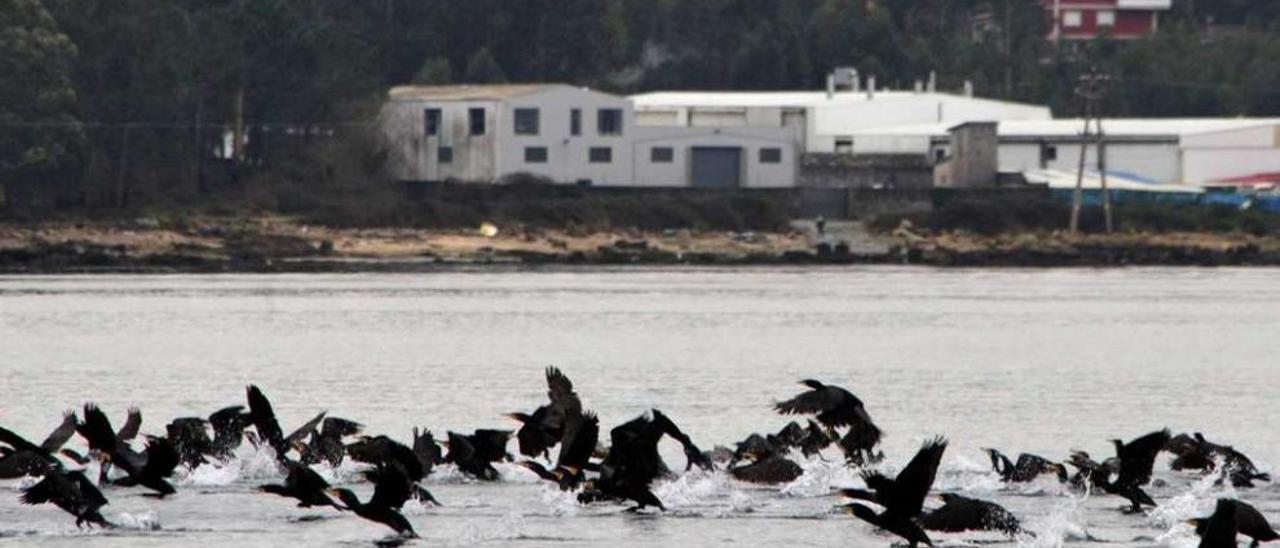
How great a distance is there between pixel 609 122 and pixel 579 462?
81.8 m

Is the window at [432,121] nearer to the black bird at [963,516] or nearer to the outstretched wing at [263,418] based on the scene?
the outstretched wing at [263,418]

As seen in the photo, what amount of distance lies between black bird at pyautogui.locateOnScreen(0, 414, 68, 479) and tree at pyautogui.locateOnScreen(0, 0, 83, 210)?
208ft

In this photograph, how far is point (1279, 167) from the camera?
115375mm

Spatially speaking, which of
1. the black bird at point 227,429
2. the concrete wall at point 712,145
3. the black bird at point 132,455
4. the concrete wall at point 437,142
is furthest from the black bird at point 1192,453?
the concrete wall at point 712,145

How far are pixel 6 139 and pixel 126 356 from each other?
38.0 m

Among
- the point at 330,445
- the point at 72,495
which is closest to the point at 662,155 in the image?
the point at 330,445

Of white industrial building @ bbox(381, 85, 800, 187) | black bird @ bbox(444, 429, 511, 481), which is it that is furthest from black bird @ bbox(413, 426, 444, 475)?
A: white industrial building @ bbox(381, 85, 800, 187)

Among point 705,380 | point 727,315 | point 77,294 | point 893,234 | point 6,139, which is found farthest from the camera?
point 893,234

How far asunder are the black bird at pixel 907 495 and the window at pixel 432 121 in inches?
3399

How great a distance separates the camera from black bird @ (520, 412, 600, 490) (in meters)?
27.2

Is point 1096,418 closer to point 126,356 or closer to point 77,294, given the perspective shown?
point 126,356

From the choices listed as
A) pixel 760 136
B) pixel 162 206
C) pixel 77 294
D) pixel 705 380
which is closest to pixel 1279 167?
pixel 760 136

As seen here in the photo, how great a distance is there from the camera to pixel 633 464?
27.0 m

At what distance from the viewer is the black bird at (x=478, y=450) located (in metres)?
29.6
